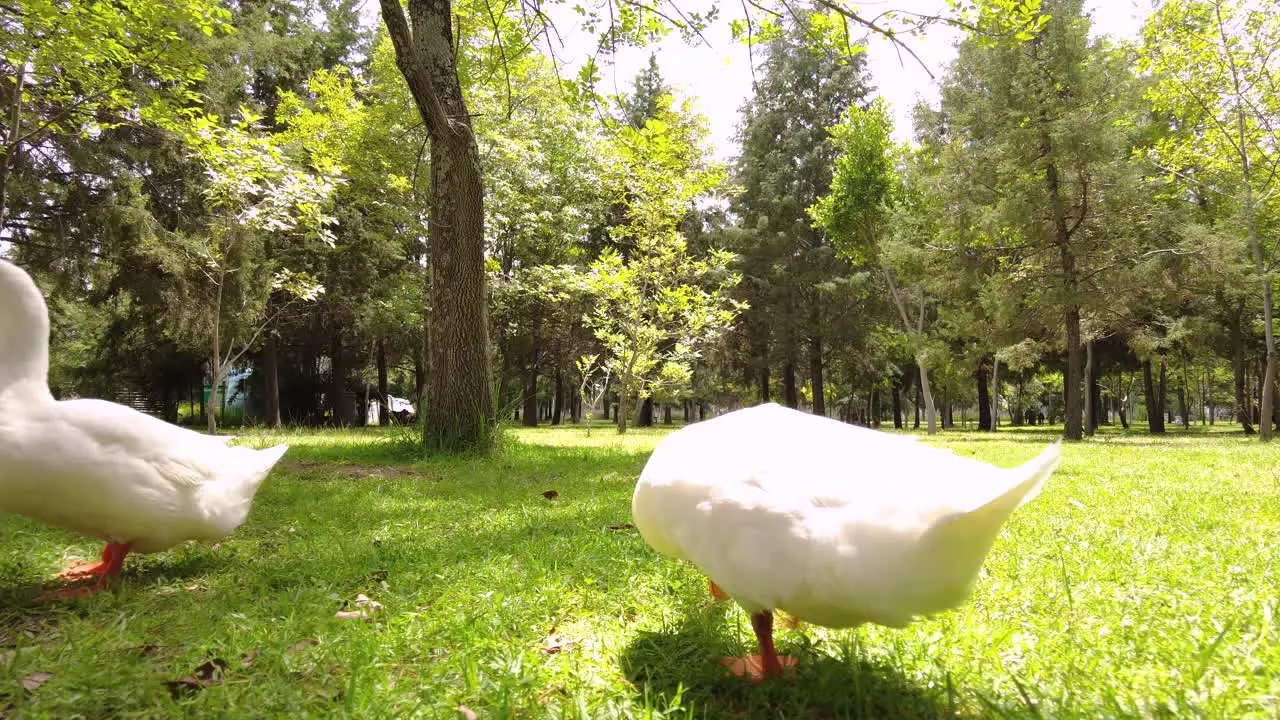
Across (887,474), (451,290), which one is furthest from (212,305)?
(887,474)

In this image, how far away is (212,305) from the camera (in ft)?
46.8

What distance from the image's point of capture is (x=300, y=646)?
2.27m

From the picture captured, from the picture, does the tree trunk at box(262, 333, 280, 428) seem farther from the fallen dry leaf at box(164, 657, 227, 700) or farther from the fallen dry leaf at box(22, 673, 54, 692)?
the fallen dry leaf at box(164, 657, 227, 700)

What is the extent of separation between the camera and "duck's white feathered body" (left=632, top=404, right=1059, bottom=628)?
155 centimetres

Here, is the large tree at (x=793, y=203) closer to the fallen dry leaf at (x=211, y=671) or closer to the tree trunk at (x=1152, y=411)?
the tree trunk at (x=1152, y=411)

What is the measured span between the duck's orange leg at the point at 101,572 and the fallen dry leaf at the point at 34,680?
891 millimetres

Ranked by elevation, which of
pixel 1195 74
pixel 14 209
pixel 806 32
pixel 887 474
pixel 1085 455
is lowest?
pixel 1085 455

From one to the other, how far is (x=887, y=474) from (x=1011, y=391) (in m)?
53.3

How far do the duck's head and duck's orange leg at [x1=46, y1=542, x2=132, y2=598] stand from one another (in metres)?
0.81

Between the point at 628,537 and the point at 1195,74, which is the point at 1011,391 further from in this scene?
the point at 628,537

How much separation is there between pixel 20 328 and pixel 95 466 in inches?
31.9

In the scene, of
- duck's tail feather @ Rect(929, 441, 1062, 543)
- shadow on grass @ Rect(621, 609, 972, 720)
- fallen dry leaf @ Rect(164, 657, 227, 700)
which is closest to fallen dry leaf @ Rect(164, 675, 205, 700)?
fallen dry leaf @ Rect(164, 657, 227, 700)

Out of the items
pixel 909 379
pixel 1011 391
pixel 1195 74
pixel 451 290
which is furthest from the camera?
pixel 1011 391

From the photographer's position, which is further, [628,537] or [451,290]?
[451,290]
